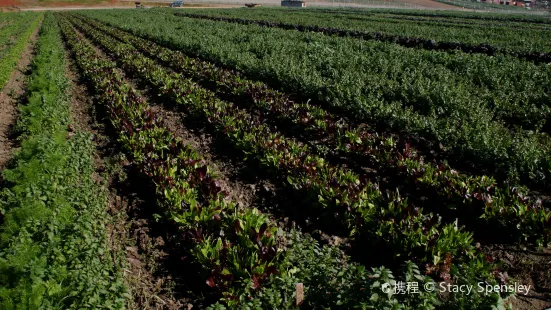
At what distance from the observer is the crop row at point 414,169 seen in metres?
5.39

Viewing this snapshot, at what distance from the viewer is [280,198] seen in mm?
6734

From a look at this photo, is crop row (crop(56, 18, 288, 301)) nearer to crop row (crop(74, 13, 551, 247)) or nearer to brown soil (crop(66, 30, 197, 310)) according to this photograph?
brown soil (crop(66, 30, 197, 310))

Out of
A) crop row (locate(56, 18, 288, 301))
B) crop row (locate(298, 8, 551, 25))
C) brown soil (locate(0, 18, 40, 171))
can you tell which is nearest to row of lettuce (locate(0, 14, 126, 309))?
crop row (locate(56, 18, 288, 301))

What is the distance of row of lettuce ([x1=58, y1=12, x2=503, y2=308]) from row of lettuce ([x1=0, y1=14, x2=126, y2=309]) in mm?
992

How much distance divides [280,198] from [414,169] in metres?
2.39

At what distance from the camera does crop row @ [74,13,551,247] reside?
5.39 meters

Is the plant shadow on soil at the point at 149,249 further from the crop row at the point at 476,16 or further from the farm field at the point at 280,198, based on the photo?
the crop row at the point at 476,16

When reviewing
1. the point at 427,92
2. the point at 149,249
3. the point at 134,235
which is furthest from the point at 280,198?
the point at 427,92

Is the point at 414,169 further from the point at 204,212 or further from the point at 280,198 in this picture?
the point at 204,212

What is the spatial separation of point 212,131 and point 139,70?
7082mm

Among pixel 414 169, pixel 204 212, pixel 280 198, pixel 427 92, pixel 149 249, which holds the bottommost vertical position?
pixel 149 249

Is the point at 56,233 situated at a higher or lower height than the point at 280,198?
higher

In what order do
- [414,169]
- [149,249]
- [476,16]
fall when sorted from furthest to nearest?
[476,16], [414,169], [149,249]

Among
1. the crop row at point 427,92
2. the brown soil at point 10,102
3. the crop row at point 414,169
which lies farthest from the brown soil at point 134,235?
the crop row at point 427,92
